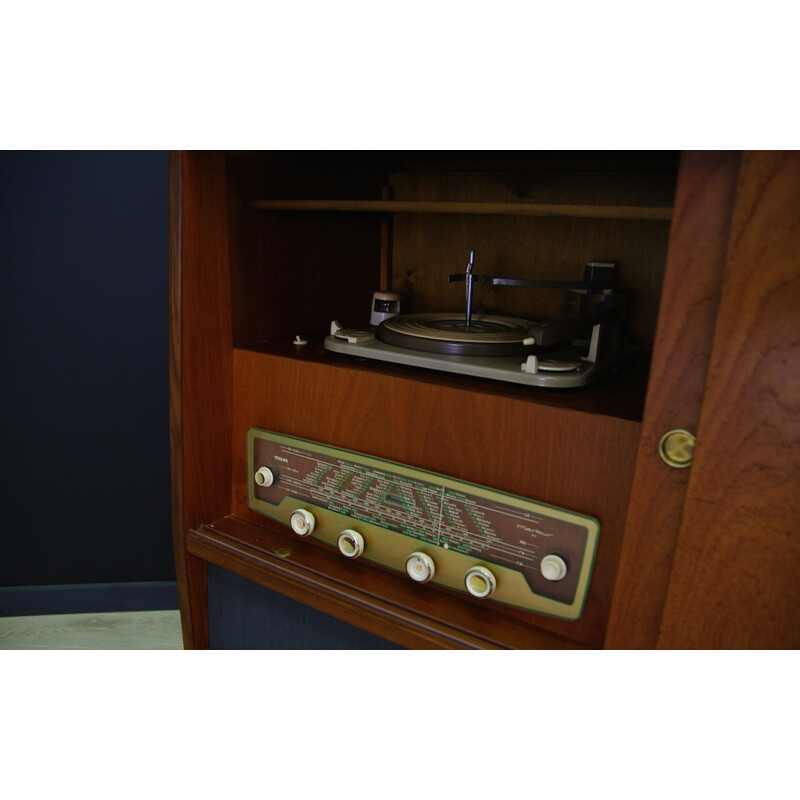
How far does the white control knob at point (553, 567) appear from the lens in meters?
0.75

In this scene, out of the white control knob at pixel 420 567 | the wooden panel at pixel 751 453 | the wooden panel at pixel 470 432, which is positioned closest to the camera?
the wooden panel at pixel 751 453

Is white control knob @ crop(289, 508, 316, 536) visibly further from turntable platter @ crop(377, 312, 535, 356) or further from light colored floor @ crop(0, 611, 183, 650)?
light colored floor @ crop(0, 611, 183, 650)

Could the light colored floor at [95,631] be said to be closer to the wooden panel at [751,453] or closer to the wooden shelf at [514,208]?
the wooden shelf at [514,208]

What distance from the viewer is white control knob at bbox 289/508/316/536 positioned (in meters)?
0.95

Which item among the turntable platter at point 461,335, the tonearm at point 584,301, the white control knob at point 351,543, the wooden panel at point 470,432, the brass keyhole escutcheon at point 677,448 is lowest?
the white control knob at point 351,543

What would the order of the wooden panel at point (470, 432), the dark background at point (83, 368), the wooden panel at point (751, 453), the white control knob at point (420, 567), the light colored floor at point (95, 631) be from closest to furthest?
1. the wooden panel at point (751, 453)
2. the wooden panel at point (470, 432)
3. the white control knob at point (420, 567)
4. the dark background at point (83, 368)
5. the light colored floor at point (95, 631)

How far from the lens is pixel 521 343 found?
0.90 meters

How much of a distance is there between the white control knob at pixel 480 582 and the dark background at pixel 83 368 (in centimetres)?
126

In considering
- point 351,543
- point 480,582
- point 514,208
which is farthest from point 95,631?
point 514,208

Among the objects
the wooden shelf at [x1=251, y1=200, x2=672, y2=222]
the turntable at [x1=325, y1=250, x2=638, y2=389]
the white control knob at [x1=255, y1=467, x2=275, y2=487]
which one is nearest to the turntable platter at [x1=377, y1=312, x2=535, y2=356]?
the turntable at [x1=325, y1=250, x2=638, y2=389]

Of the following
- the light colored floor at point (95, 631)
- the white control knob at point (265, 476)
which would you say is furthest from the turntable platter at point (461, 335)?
the light colored floor at point (95, 631)

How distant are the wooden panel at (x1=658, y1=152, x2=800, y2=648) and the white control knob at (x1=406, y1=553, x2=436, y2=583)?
0.30 metres

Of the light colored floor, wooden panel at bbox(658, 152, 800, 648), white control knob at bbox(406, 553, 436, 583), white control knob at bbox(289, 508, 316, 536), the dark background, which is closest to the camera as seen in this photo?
wooden panel at bbox(658, 152, 800, 648)
